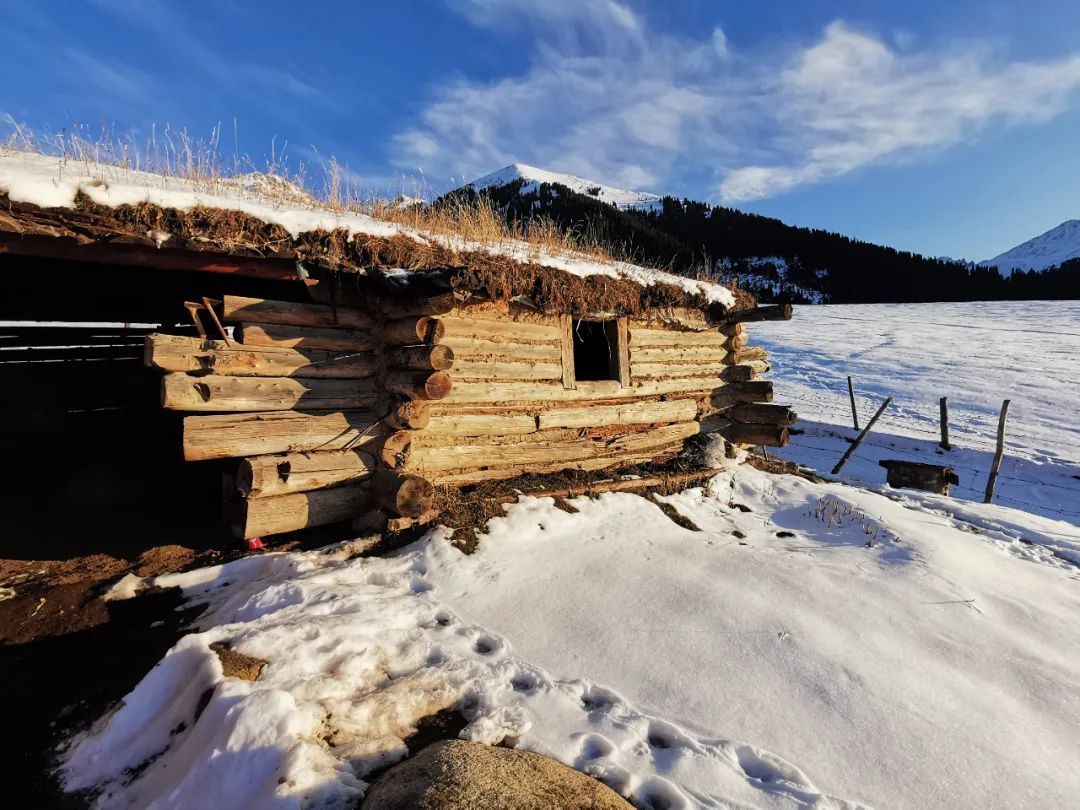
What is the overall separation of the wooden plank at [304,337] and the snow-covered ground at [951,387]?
10.3m

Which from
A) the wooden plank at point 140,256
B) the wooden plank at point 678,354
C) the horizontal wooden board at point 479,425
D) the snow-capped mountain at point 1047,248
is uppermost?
the snow-capped mountain at point 1047,248

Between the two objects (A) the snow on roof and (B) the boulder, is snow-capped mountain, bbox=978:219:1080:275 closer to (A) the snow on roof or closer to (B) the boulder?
(A) the snow on roof

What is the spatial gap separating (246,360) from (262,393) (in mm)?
324

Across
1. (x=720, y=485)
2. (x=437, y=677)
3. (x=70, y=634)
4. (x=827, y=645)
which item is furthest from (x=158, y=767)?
(x=720, y=485)

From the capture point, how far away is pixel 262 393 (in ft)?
16.1

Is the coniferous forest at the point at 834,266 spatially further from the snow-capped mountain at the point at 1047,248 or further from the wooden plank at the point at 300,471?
the snow-capped mountain at the point at 1047,248

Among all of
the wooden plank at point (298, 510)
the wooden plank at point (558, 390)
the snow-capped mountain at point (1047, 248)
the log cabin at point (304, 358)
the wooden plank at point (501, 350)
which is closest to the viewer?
the log cabin at point (304, 358)

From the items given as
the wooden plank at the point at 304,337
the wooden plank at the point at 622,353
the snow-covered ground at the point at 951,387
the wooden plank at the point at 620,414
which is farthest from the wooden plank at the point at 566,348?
the snow-covered ground at the point at 951,387

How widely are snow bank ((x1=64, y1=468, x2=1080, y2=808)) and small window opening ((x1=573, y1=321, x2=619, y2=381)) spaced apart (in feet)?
9.37

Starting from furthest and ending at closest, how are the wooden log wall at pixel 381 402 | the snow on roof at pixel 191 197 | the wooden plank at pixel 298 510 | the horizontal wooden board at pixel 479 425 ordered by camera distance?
1. the horizontal wooden board at pixel 479 425
2. the wooden plank at pixel 298 510
3. the wooden log wall at pixel 381 402
4. the snow on roof at pixel 191 197

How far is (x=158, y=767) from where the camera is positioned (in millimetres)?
2643

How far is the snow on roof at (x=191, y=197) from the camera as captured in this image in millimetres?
3701

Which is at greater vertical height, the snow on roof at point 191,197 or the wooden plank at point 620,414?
the snow on roof at point 191,197

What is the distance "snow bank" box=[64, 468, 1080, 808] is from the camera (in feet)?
8.79
